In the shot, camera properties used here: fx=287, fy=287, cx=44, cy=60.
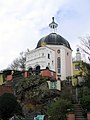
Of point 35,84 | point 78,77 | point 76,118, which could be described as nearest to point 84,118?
point 76,118

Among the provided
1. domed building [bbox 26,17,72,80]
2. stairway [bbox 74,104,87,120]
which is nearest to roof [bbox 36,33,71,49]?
domed building [bbox 26,17,72,80]

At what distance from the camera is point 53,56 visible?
49.3 metres

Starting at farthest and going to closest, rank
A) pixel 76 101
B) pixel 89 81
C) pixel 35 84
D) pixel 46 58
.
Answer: pixel 46 58
pixel 35 84
pixel 89 81
pixel 76 101

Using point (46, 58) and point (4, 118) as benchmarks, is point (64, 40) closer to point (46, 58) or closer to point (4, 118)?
point (46, 58)

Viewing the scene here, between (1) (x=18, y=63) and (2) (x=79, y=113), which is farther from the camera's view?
(1) (x=18, y=63)

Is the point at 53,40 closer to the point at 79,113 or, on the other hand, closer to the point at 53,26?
the point at 53,26

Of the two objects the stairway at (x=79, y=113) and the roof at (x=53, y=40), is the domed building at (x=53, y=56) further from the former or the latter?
the stairway at (x=79, y=113)

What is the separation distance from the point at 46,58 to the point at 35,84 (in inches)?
520

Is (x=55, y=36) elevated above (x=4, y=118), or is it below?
above

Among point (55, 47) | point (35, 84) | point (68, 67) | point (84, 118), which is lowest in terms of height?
point (84, 118)

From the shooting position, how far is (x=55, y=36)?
51.3 metres

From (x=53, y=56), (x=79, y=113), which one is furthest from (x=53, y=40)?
(x=79, y=113)

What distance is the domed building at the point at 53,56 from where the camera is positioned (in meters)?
47.1

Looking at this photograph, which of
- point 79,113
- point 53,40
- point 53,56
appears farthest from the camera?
point 53,40
